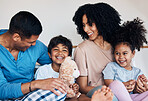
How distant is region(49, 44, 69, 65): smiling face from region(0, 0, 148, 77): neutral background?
0.61 m

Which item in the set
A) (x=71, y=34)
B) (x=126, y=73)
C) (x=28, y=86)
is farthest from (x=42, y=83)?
(x=71, y=34)

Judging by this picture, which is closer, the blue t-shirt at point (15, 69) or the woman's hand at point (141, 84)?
the blue t-shirt at point (15, 69)

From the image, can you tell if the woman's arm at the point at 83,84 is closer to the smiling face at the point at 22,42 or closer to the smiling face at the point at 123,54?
the smiling face at the point at 123,54

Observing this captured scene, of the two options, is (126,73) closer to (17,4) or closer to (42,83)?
(42,83)

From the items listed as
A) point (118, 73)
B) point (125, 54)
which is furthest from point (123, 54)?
point (118, 73)

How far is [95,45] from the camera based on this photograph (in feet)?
4.98

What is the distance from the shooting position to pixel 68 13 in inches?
82.1

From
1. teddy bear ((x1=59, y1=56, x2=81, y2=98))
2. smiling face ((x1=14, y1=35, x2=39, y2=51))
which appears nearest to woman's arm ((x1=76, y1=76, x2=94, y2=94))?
teddy bear ((x1=59, y1=56, x2=81, y2=98))

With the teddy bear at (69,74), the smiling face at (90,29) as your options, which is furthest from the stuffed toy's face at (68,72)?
the smiling face at (90,29)

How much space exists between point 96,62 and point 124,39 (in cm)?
29

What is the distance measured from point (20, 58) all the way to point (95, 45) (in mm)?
606

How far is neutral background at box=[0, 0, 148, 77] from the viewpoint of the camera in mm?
2006

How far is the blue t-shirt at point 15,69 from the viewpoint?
106cm

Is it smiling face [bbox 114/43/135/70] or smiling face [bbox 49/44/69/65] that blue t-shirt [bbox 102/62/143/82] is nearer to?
smiling face [bbox 114/43/135/70]
